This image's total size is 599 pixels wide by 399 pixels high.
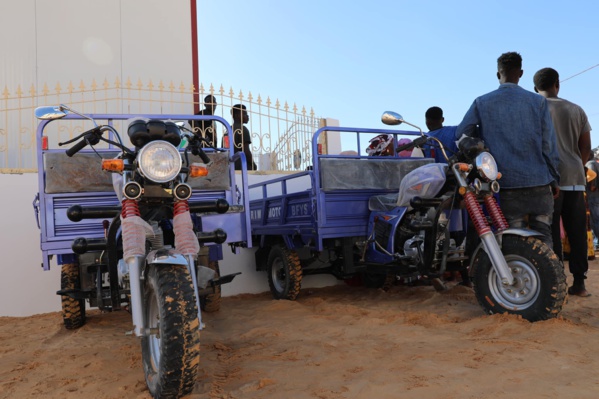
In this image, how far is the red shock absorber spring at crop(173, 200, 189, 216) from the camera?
8.30 feet

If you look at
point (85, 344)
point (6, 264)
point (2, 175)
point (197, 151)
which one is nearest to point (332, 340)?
point (197, 151)

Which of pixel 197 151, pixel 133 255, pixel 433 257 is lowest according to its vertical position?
pixel 433 257

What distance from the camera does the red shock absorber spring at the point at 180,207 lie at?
253 cm

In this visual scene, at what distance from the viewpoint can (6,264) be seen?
5.31 meters

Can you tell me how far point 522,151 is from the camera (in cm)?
393

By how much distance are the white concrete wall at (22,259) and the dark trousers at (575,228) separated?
5195mm

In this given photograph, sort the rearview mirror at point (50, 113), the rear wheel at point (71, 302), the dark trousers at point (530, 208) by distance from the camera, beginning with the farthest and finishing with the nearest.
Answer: the rear wheel at point (71, 302) → the dark trousers at point (530, 208) → the rearview mirror at point (50, 113)

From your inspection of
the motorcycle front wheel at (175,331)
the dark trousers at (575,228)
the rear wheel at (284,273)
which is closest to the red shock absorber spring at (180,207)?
the motorcycle front wheel at (175,331)

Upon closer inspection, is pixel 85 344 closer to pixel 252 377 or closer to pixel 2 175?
pixel 252 377

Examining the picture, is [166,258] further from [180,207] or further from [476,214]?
[476,214]

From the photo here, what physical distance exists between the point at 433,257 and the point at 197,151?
2281 millimetres

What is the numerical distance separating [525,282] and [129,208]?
104 inches

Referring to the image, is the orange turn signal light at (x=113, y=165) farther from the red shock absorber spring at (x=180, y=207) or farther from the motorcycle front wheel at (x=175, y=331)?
the motorcycle front wheel at (x=175, y=331)

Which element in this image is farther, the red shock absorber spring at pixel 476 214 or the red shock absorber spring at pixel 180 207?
the red shock absorber spring at pixel 476 214
